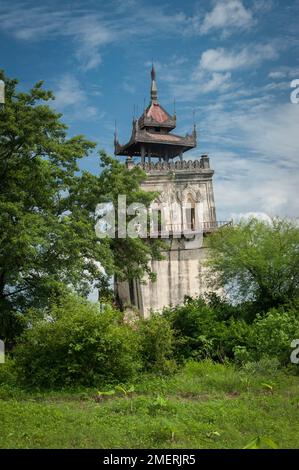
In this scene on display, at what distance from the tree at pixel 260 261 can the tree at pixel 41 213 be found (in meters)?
4.53

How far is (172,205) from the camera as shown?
39.2 metres

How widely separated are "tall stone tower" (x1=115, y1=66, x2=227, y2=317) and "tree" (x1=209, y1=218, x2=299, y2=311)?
554cm

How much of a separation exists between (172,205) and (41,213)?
55.4 ft

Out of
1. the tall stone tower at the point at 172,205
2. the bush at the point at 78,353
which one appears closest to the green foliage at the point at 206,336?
the bush at the point at 78,353

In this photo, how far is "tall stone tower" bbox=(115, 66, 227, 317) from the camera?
118ft

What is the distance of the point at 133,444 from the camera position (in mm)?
8898

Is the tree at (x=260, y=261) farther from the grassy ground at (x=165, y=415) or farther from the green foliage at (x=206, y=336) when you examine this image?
the grassy ground at (x=165, y=415)

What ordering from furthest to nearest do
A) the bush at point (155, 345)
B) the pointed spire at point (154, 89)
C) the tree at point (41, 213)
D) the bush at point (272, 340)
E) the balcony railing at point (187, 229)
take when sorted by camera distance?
1. the pointed spire at point (154, 89)
2. the balcony railing at point (187, 229)
3. the tree at point (41, 213)
4. the bush at point (272, 340)
5. the bush at point (155, 345)

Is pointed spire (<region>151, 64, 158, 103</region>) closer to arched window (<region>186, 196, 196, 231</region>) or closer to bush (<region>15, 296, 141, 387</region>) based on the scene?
arched window (<region>186, 196, 196, 231</region>)

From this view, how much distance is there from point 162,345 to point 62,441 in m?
6.28

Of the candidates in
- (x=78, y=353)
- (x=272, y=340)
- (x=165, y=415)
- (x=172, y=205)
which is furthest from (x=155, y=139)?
(x=165, y=415)

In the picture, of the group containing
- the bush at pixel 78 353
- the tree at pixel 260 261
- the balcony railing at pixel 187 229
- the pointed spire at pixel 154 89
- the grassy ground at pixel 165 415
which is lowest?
the grassy ground at pixel 165 415

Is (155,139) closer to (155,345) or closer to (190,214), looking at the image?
(190,214)

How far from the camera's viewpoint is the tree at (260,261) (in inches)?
890
